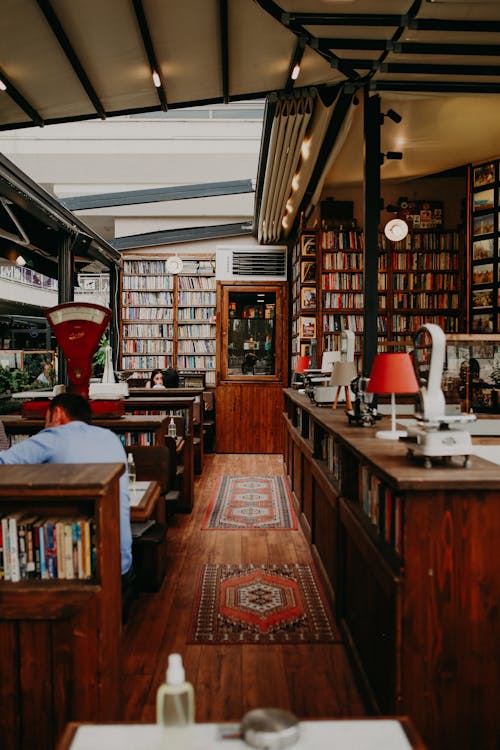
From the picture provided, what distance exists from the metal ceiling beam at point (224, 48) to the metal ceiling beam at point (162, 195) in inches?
170

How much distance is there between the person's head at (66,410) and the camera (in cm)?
293

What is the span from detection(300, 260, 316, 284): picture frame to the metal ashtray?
751 cm

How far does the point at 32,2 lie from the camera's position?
348 centimetres

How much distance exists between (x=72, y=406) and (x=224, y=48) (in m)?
2.86

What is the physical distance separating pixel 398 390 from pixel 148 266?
8140 mm

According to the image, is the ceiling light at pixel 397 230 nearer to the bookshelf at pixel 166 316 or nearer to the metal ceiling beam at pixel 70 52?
the bookshelf at pixel 166 316

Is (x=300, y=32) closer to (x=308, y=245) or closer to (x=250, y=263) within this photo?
(x=308, y=245)

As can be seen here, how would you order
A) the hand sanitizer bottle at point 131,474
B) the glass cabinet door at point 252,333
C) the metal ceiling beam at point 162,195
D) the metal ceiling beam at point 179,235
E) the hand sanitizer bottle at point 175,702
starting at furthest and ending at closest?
the metal ceiling beam at point 179,235 → the glass cabinet door at point 252,333 → the metal ceiling beam at point 162,195 → the hand sanitizer bottle at point 131,474 → the hand sanitizer bottle at point 175,702

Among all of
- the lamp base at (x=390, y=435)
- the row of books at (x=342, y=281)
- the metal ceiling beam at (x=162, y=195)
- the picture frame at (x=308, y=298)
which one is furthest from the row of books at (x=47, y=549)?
the metal ceiling beam at (x=162, y=195)

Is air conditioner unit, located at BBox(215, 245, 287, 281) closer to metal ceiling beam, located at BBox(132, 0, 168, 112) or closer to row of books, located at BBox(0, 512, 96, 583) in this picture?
metal ceiling beam, located at BBox(132, 0, 168, 112)

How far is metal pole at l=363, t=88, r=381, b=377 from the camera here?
5.41 m

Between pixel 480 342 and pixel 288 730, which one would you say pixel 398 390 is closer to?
pixel 288 730

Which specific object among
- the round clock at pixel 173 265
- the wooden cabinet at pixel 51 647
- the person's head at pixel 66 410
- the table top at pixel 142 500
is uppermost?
the round clock at pixel 173 265

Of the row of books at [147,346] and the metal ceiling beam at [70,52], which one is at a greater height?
the metal ceiling beam at [70,52]
